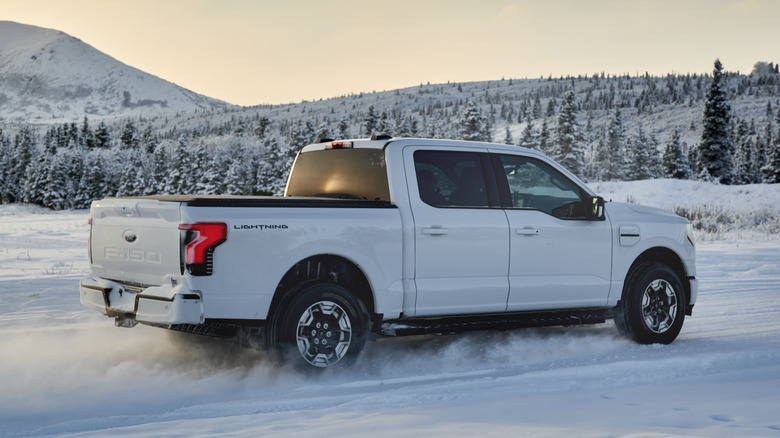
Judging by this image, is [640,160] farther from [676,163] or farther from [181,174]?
[181,174]

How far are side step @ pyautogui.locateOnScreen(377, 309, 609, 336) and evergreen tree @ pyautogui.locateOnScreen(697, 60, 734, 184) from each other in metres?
50.3

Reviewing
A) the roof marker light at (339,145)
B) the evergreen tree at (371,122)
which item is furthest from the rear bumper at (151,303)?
the evergreen tree at (371,122)

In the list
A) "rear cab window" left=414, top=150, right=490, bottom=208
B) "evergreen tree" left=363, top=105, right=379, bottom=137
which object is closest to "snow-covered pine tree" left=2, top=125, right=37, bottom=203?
"evergreen tree" left=363, top=105, right=379, bottom=137

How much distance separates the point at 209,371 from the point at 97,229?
61.1 inches

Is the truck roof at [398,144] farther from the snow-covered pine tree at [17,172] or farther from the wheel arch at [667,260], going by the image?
the snow-covered pine tree at [17,172]

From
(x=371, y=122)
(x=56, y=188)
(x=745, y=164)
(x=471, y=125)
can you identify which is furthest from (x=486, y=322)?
(x=745, y=164)

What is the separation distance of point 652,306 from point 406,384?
3162mm

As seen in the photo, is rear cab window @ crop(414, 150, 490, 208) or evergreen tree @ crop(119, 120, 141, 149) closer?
rear cab window @ crop(414, 150, 490, 208)

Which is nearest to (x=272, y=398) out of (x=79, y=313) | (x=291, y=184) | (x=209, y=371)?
(x=209, y=371)

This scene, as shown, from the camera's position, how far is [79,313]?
Result: 27.3 ft

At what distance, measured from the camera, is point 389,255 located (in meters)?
5.95

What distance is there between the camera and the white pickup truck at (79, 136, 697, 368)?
532 centimetres

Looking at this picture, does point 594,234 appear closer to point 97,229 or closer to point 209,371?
point 209,371

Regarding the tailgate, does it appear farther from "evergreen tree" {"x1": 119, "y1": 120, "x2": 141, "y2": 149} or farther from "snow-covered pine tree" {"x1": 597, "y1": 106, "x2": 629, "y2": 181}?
"evergreen tree" {"x1": 119, "y1": 120, "x2": 141, "y2": 149}
